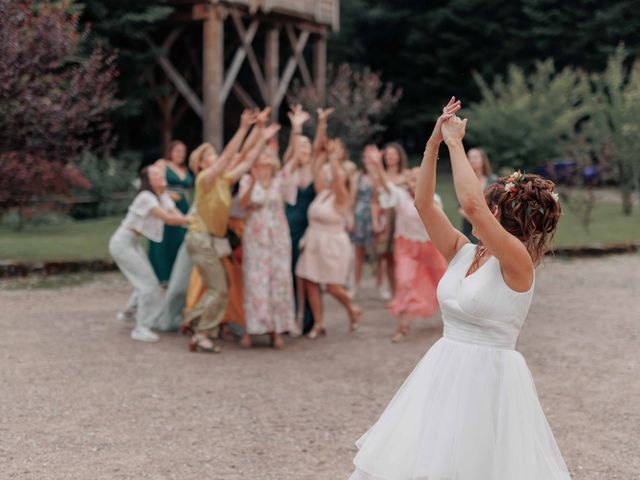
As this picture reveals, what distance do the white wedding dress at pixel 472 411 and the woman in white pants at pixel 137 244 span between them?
17.5 feet

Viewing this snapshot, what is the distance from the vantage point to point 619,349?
26.9 ft

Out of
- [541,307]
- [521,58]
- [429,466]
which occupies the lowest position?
[541,307]

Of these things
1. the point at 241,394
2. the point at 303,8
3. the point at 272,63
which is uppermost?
the point at 303,8

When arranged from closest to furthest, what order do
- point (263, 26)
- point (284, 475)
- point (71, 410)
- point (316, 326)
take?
point (284, 475) < point (71, 410) < point (316, 326) < point (263, 26)

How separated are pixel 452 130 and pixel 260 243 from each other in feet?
17.0

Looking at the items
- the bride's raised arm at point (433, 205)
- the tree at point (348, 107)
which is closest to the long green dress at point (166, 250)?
the bride's raised arm at point (433, 205)

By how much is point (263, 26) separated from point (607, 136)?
874cm

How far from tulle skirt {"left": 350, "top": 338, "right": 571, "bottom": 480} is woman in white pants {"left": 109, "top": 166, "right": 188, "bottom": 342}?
17.5 ft

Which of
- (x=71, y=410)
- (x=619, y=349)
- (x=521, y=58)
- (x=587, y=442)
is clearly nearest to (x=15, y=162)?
(x=71, y=410)

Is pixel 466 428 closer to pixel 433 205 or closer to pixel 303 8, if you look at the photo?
pixel 433 205

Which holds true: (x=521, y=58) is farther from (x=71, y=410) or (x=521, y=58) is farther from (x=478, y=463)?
(x=478, y=463)

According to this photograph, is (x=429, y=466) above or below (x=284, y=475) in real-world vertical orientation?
above

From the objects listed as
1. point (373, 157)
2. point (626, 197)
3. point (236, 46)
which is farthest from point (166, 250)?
point (236, 46)

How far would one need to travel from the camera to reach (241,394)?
6.54m
